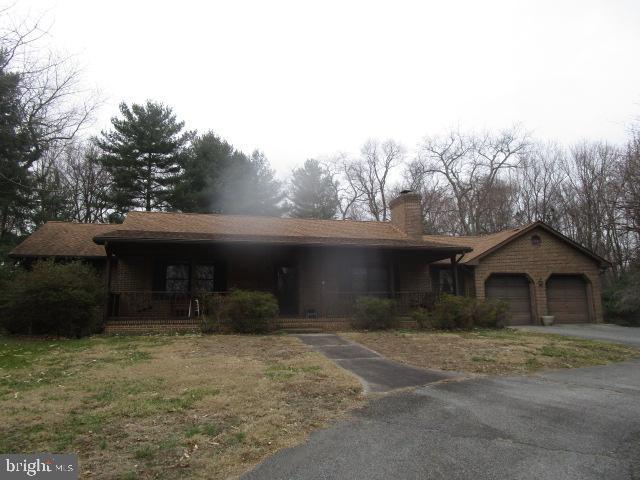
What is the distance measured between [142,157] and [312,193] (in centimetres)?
1551

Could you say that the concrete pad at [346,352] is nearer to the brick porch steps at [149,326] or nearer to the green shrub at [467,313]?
the brick porch steps at [149,326]

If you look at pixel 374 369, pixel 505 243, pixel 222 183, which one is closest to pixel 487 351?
pixel 374 369

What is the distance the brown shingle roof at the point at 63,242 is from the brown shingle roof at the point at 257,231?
200cm

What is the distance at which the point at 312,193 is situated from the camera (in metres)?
39.8

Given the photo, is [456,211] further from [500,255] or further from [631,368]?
[631,368]

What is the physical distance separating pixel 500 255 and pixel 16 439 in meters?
19.7

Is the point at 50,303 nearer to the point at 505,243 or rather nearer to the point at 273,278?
the point at 273,278

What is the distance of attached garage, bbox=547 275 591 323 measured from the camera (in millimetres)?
20438

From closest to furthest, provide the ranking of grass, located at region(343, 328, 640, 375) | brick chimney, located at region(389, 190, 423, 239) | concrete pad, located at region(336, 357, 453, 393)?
concrete pad, located at region(336, 357, 453, 393) < grass, located at region(343, 328, 640, 375) < brick chimney, located at region(389, 190, 423, 239)

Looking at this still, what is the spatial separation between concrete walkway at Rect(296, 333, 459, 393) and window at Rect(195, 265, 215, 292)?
6456 mm

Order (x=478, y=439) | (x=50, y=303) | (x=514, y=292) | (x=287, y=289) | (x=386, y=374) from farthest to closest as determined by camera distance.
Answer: (x=514, y=292) < (x=287, y=289) < (x=50, y=303) < (x=386, y=374) < (x=478, y=439)

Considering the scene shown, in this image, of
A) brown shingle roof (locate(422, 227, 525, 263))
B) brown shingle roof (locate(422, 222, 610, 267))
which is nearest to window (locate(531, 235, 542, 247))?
brown shingle roof (locate(422, 222, 610, 267))

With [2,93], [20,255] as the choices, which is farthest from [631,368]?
[20,255]

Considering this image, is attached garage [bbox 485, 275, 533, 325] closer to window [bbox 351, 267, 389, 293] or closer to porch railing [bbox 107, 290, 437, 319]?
Answer: porch railing [bbox 107, 290, 437, 319]
